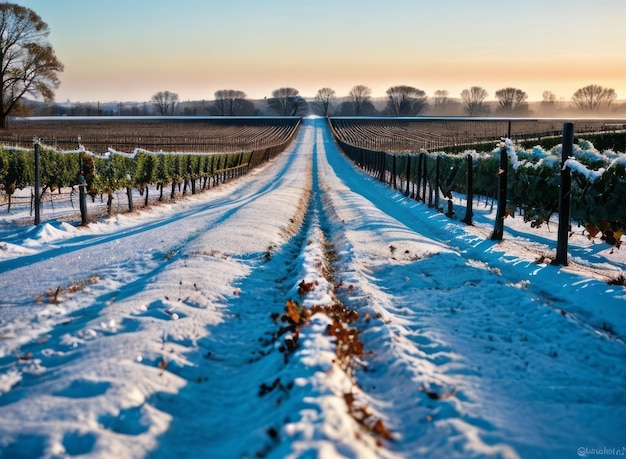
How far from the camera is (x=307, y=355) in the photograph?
5199 millimetres

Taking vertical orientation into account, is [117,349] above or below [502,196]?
below

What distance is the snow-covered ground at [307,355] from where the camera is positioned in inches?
162

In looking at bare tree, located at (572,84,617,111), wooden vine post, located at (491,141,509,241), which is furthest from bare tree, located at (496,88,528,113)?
wooden vine post, located at (491,141,509,241)

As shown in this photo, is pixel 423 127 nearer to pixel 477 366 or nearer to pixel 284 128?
pixel 284 128

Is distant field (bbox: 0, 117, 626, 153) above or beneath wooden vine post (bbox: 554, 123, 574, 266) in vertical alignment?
above

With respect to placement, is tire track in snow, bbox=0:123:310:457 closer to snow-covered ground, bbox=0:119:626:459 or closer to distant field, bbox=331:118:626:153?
snow-covered ground, bbox=0:119:626:459

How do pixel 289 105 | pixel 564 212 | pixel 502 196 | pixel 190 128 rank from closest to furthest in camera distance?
pixel 564 212 → pixel 502 196 → pixel 190 128 → pixel 289 105

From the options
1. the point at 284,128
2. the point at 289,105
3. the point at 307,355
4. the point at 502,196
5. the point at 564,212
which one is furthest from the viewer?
the point at 289,105

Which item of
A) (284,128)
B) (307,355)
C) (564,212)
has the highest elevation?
(284,128)

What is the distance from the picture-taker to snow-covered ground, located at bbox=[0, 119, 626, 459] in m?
4.11

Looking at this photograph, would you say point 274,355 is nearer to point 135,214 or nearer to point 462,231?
point 462,231

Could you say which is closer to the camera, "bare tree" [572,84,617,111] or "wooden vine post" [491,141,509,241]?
"wooden vine post" [491,141,509,241]

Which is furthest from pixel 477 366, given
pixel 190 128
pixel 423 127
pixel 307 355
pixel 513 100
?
pixel 513 100

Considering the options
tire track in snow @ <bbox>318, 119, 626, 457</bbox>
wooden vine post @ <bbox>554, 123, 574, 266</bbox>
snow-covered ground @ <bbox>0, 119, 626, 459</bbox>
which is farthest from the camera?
wooden vine post @ <bbox>554, 123, 574, 266</bbox>
